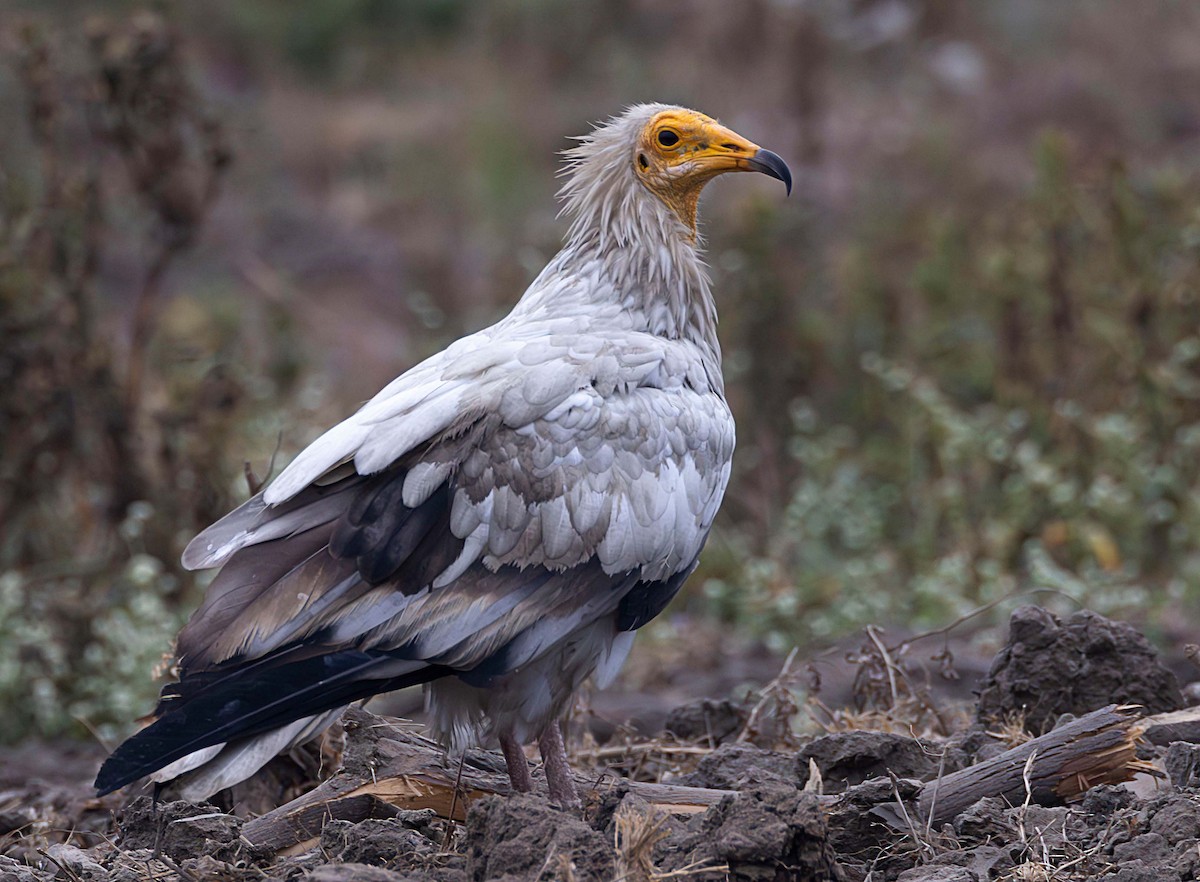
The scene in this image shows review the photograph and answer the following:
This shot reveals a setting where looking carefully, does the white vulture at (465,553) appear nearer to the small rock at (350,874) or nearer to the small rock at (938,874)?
the small rock at (350,874)

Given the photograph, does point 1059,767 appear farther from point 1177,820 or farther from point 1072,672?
point 1072,672

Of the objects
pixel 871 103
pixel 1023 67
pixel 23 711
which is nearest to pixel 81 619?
pixel 23 711

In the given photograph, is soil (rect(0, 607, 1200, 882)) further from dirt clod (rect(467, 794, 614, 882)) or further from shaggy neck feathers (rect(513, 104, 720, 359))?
shaggy neck feathers (rect(513, 104, 720, 359))

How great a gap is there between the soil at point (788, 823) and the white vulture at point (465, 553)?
269mm

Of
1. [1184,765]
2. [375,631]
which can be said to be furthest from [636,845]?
[1184,765]

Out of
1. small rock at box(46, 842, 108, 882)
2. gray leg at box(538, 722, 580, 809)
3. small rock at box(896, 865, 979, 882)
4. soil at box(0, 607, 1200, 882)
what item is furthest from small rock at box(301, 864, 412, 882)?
small rock at box(896, 865, 979, 882)

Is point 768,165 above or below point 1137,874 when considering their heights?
above

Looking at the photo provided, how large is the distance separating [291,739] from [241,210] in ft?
48.2

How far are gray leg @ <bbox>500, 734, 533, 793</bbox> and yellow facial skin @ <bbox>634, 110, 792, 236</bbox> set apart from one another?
5.43 feet

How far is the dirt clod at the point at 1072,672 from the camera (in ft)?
13.3

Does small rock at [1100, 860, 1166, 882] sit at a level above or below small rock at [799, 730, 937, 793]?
above

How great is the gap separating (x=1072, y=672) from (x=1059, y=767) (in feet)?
1.90

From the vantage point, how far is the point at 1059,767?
3.54 meters

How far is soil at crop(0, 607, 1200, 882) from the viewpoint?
2969 mm
